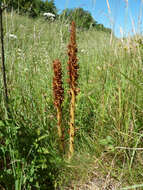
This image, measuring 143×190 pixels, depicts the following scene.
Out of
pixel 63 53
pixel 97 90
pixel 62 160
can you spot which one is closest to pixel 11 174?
pixel 62 160

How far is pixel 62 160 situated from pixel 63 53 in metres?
1.24

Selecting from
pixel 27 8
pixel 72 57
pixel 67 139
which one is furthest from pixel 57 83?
pixel 27 8

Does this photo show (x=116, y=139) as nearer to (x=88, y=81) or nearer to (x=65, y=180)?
(x=65, y=180)

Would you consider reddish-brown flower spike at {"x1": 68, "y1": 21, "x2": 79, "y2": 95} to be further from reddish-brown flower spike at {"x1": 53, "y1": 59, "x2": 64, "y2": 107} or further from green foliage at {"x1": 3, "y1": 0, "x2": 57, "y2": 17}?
green foliage at {"x1": 3, "y1": 0, "x2": 57, "y2": 17}

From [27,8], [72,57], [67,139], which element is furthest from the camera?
[27,8]

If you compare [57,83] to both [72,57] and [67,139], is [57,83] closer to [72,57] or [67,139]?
[72,57]

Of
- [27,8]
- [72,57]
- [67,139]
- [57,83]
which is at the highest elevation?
[27,8]

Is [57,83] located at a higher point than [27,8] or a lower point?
lower

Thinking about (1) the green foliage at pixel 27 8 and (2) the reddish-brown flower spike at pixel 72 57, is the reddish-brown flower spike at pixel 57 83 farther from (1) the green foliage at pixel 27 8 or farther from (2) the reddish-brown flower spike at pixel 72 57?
(1) the green foliage at pixel 27 8

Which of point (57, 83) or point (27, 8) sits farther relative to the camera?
point (27, 8)

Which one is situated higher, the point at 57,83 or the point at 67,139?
the point at 57,83

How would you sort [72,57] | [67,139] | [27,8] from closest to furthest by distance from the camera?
1. [72,57]
2. [67,139]
3. [27,8]

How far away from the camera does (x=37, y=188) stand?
2.75 feet

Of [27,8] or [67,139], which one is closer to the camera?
[67,139]
